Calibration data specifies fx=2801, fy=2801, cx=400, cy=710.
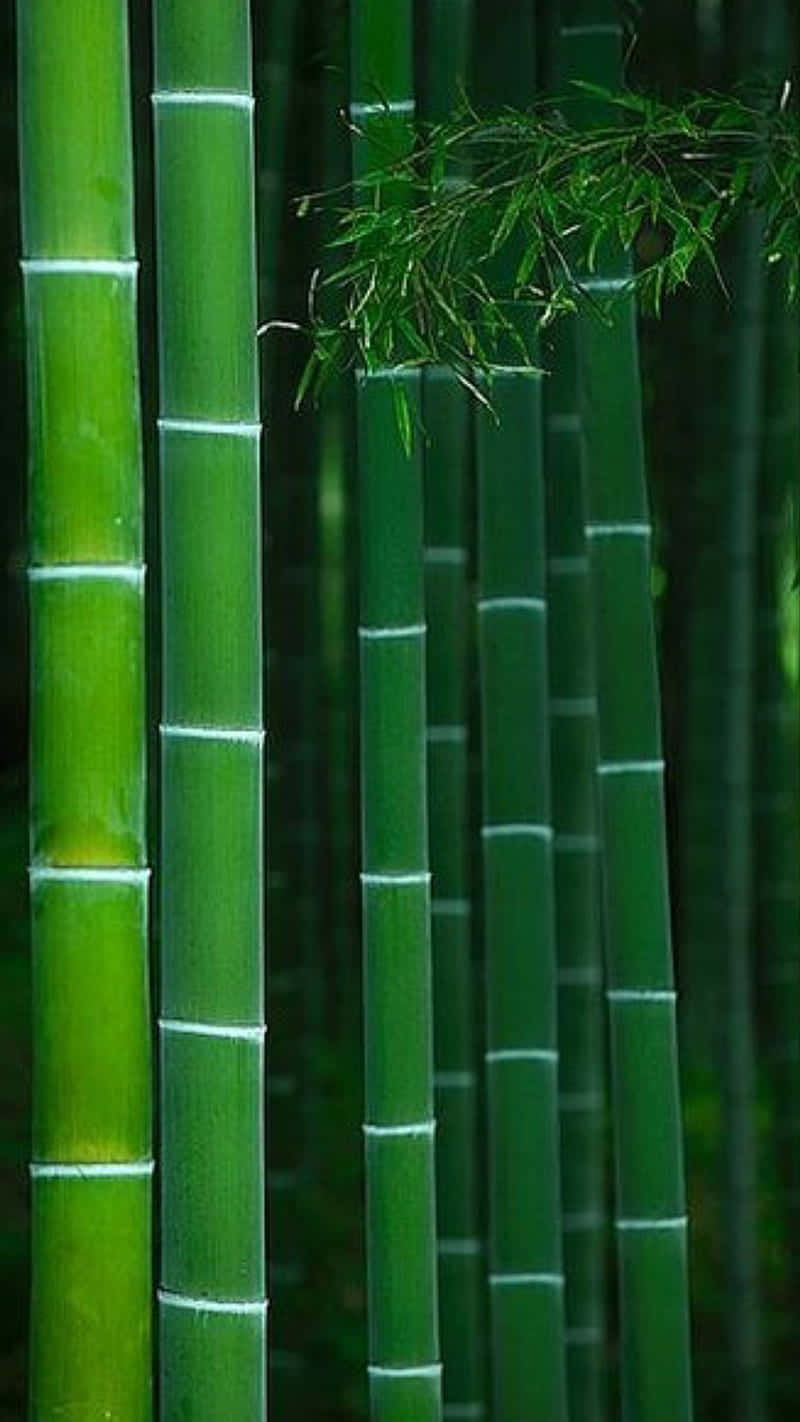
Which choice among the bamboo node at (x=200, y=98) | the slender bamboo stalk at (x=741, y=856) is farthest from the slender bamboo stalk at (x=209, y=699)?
the slender bamboo stalk at (x=741, y=856)

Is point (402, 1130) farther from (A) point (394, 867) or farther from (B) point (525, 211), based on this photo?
(B) point (525, 211)

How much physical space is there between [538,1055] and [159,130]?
114cm

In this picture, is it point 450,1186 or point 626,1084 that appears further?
point 450,1186

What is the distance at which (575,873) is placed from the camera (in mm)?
3332

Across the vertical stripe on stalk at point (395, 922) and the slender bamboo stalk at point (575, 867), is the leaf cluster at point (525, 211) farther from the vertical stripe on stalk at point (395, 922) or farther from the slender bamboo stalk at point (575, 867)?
the slender bamboo stalk at point (575, 867)

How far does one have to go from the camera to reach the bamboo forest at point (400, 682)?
1979mm

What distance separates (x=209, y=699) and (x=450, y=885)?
1.05m

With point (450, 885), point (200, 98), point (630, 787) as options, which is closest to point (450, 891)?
point (450, 885)

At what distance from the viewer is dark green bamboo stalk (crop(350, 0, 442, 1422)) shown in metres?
2.39

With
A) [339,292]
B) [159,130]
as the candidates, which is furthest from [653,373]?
[159,130]

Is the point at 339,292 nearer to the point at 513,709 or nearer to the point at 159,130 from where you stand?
the point at 513,709

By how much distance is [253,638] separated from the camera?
205cm

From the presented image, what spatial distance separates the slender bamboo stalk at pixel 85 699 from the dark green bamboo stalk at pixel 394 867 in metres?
0.43

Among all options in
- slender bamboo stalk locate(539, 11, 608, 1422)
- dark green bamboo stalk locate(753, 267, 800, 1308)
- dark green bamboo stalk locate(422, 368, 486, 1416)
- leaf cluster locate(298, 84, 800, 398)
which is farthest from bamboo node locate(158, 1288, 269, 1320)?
dark green bamboo stalk locate(753, 267, 800, 1308)
